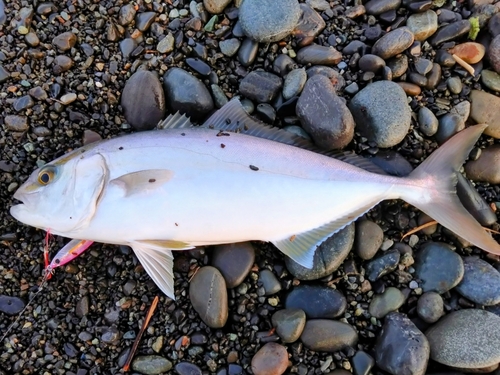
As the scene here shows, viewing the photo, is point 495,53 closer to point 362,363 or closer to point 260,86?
point 260,86

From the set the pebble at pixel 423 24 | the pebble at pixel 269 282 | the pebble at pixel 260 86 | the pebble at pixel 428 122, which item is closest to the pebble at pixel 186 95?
the pebble at pixel 260 86

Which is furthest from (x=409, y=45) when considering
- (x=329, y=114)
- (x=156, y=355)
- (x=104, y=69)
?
(x=156, y=355)

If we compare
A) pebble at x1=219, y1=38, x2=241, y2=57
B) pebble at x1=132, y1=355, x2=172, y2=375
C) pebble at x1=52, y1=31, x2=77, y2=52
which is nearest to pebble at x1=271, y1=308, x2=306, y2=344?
pebble at x1=132, y1=355, x2=172, y2=375

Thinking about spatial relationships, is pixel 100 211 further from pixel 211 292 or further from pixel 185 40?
pixel 185 40

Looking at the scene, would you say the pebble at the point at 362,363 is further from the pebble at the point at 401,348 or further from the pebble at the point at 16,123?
the pebble at the point at 16,123

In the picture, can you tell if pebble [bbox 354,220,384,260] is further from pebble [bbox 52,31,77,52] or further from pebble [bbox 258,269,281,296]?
pebble [bbox 52,31,77,52]
